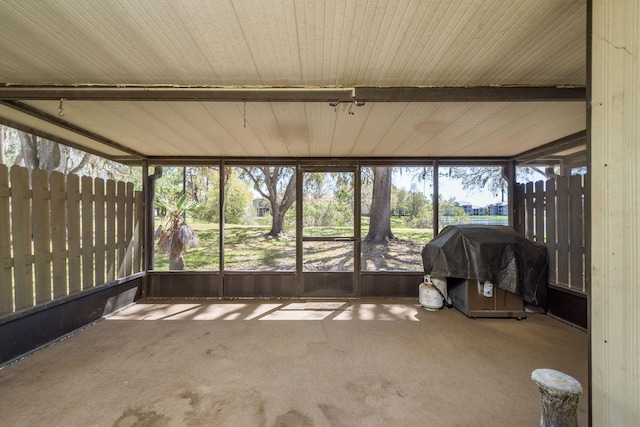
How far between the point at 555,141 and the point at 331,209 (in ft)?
11.6

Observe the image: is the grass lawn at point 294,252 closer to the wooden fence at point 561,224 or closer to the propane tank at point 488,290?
the propane tank at point 488,290

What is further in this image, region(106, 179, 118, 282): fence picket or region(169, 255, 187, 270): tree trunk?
region(169, 255, 187, 270): tree trunk

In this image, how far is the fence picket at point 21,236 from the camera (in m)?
2.71

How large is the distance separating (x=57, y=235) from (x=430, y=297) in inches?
197

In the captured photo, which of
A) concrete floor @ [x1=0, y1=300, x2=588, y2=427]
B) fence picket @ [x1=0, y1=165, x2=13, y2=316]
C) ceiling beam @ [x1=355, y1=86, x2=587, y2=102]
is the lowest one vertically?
concrete floor @ [x1=0, y1=300, x2=588, y2=427]

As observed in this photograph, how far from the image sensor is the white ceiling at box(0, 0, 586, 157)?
151cm

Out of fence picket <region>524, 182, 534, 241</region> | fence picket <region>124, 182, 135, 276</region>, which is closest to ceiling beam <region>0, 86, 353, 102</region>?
fence picket <region>124, 182, 135, 276</region>

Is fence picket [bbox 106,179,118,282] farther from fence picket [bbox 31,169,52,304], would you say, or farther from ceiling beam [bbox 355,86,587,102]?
ceiling beam [bbox 355,86,587,102]

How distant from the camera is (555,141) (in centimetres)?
399

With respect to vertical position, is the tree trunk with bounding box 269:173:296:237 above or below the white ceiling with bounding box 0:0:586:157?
below

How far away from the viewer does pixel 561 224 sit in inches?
153

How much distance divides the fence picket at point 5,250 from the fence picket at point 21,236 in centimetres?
4

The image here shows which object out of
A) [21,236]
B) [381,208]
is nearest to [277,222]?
[381,208]

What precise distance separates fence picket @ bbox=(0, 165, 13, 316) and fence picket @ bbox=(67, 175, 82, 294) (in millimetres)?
696
